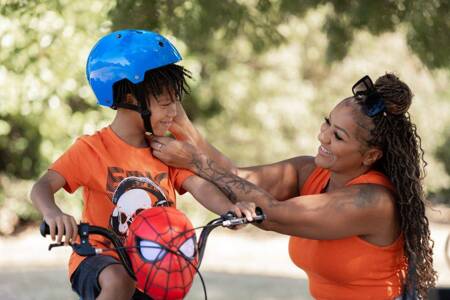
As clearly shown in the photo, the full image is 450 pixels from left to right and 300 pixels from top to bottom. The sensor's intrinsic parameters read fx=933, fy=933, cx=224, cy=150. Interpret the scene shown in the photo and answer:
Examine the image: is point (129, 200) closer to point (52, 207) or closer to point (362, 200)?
point (52, 207)

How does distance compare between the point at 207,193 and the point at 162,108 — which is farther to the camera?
the point at 207,193

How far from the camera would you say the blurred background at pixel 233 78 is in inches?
230

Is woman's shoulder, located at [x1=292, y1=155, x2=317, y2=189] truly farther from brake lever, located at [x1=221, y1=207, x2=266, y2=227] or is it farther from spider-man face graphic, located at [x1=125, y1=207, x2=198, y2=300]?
spider-man face graphic, located at [x1=125, y1=207, x2=198, y2=300]

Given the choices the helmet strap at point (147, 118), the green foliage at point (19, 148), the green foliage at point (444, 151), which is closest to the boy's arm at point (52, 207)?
the helmet strap at point (147, 118)

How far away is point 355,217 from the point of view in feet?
13.6

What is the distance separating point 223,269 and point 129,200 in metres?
6.30

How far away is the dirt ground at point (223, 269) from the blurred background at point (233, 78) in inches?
1.5

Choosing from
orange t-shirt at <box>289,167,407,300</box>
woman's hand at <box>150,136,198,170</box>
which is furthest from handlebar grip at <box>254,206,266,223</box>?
orange t-shirt at <box>289,167,407,300</box>

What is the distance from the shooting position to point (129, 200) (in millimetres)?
3797

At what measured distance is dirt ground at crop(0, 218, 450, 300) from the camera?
28.0 ft

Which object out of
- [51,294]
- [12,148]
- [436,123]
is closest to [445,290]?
[51,294]

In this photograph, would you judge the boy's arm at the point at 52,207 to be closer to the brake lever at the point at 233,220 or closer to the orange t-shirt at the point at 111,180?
the orange t-shirt at the point at 111,180

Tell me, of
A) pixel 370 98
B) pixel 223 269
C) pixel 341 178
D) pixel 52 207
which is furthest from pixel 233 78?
pixel 52 207

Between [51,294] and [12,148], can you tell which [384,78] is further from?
[12,148]
